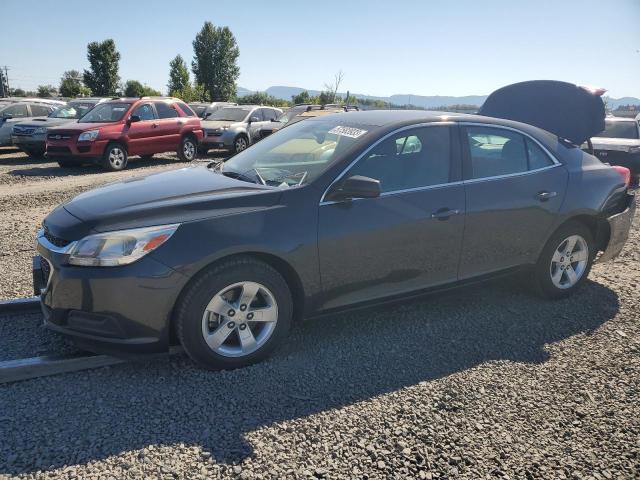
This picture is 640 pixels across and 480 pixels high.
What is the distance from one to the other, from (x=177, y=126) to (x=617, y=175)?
1193 centimetres

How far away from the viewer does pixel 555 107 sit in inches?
253

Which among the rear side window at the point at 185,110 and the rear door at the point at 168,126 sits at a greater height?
the rear side window at the point at 185,110

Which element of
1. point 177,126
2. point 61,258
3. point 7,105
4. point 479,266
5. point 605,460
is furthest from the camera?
point 7,105

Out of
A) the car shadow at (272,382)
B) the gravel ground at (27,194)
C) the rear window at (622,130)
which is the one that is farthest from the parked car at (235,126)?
the car shadow at (272,382)

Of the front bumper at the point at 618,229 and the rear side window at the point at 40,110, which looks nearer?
the front bumper at the point at 618,229

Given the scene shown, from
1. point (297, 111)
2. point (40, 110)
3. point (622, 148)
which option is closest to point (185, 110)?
point (297, 111)

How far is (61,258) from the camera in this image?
3020mm

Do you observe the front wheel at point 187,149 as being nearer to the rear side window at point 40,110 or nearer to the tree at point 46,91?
the rear side window at point 40,110

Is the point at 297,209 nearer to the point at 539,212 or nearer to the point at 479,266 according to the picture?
the point at 479,266

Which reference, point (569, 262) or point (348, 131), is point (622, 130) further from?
point (348, 131)

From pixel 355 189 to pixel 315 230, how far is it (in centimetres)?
38

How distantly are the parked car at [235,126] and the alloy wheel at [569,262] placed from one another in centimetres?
1196

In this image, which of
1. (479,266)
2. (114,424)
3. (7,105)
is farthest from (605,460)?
(7,105)

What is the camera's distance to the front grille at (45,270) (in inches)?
125
